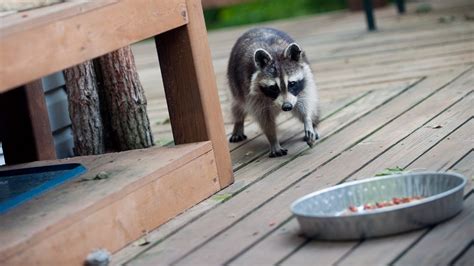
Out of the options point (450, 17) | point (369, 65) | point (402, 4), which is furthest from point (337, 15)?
point (369, 65)

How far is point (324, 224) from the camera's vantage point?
2857 millimetres

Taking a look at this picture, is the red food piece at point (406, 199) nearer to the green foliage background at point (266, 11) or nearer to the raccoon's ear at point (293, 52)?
the raccoon's ear at point (293, 52)

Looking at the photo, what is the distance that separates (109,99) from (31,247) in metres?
1.71

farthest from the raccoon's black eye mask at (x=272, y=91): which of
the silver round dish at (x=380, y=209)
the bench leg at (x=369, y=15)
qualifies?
the bench leg at (x=369, y=15)

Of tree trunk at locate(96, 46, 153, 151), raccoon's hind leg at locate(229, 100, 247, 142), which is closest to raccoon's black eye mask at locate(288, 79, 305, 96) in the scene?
raccoon's hind leg at locate(229, 100, 247, 142)

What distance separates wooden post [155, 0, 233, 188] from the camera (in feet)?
→ 11.7

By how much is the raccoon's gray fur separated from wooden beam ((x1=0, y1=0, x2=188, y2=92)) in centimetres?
94

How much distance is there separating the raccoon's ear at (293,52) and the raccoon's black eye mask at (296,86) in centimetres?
10

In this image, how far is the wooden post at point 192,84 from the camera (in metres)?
3.58

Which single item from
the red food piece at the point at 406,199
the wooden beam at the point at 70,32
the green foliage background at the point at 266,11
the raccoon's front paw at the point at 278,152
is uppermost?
the wooden beam at the point at 70,32

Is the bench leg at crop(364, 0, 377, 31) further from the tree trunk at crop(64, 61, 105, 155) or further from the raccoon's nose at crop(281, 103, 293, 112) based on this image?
the tree trunk at crop(64, 61, 105, 155)

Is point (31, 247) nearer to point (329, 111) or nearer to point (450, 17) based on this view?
point (329, 111)

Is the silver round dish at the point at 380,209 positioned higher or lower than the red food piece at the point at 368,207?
higher

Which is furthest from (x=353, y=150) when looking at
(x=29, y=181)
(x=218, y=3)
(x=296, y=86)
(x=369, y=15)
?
(x=218, y=3)
